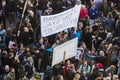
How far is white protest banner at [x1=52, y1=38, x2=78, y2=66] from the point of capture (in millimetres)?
18672

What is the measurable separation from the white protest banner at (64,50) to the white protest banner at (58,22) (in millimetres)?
753

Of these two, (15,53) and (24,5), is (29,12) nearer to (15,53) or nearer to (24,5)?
(24,5)

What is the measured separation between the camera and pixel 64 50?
18969 mm

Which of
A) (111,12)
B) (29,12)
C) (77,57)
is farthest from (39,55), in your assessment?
(111,12)

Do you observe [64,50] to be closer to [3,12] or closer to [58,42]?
[58,42]

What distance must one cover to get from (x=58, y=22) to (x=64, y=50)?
3.83ft

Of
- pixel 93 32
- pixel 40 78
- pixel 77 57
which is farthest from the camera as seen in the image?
pixel 93 32

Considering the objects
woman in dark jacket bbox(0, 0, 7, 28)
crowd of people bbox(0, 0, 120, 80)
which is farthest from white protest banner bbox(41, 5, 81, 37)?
woman in dark jacket bbox(0, 0, 7, 28)

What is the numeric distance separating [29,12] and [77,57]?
10.3 feet

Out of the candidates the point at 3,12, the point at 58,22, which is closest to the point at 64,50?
the point at 58,22

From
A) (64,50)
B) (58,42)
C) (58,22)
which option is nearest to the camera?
(64,50)

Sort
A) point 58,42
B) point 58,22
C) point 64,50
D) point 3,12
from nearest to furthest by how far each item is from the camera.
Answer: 1. point 64,50
2. point 58,22
3. point 58,42
4. point 3,12

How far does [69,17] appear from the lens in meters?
20.1

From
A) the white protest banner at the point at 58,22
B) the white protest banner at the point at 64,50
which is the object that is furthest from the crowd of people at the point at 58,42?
the white protest banner at the point at 58,22
